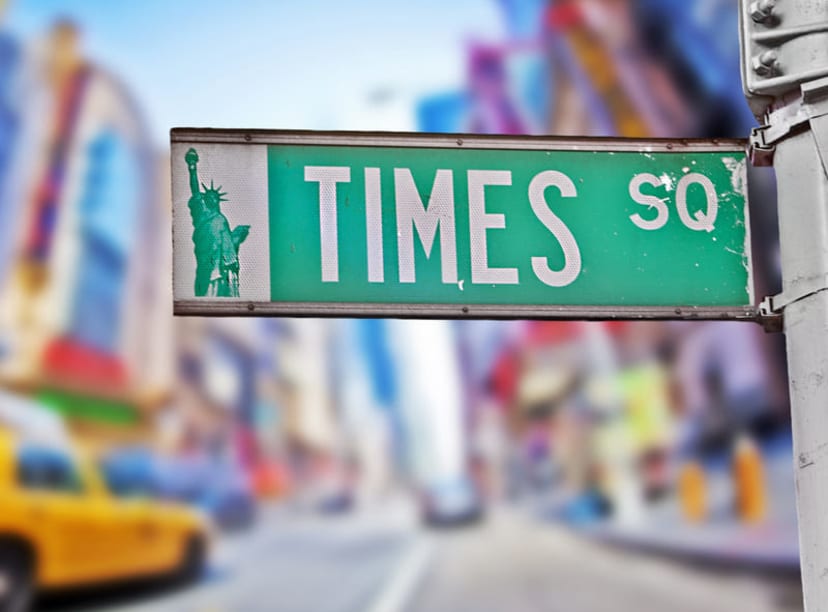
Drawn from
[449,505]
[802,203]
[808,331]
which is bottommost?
[449,505]

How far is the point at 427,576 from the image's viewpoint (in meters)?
14.6

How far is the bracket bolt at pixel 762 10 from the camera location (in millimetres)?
2020

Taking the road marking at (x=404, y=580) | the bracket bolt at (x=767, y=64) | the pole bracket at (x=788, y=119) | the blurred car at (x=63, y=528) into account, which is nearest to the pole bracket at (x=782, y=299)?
the pole bracket at (x=788, y=119)

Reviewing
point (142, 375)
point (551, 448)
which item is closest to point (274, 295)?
point (142, 375)

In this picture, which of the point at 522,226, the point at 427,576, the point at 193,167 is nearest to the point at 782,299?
the point at 522,226

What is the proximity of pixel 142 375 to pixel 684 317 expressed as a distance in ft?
41.9

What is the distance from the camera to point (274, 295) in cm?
209

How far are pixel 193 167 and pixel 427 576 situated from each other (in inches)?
506

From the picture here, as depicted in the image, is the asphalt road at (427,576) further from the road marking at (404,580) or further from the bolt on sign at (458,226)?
the bolt on sign at (458,226)

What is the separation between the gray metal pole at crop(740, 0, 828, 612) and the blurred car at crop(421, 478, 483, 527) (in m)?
13.5

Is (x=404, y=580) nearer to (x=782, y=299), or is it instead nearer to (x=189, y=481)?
(x=189, y=481)

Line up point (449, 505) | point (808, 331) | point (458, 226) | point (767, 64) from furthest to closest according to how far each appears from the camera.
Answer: point (449, 505)
point (458, 226)
point (767, 64)
point (808, 331)

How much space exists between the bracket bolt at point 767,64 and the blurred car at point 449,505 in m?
13.6

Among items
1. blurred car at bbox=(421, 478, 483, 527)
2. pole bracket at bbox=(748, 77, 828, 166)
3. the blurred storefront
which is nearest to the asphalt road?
blurred car at bbox=(421, 478, 483, 527)
